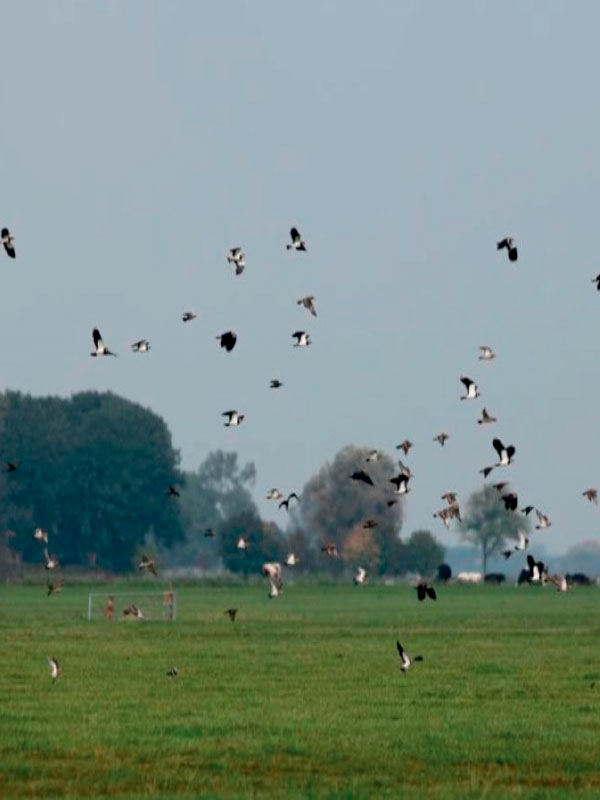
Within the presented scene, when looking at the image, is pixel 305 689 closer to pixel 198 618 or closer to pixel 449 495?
pixel 449 495

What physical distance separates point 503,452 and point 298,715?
29.7ft

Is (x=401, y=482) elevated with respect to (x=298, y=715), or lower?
elevated

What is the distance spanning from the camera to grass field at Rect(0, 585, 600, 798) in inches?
1118

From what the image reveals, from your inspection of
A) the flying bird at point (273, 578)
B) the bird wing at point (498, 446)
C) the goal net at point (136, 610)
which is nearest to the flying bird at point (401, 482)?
the bird wing at point (498, 446)

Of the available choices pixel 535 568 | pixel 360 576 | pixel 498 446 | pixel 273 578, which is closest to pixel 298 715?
pixel 535 568

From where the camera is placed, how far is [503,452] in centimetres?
4416

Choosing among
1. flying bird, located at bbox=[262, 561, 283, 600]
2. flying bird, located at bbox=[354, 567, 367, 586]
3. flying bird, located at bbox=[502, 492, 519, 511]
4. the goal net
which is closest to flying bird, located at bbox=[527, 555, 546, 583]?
flying bird, located at bbox=[502, 492, 519, 511]

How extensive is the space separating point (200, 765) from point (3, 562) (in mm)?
164278

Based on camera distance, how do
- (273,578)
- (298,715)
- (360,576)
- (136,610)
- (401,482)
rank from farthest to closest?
(273,578)
(136,610)
(360,576)
(401,482)
(298,715)

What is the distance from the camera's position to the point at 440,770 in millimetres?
29500

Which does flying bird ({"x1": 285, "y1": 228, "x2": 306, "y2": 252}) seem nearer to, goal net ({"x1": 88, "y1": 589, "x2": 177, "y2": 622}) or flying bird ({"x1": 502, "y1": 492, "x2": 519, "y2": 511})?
flying bird ({"x1": 502, "y1": 492, "x2": 519, "y2": 511})

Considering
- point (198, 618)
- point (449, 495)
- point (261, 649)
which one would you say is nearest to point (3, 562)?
point (198, 618)

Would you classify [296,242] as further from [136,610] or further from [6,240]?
[136,610]

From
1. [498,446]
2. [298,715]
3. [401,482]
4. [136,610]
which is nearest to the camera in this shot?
[298,715]
